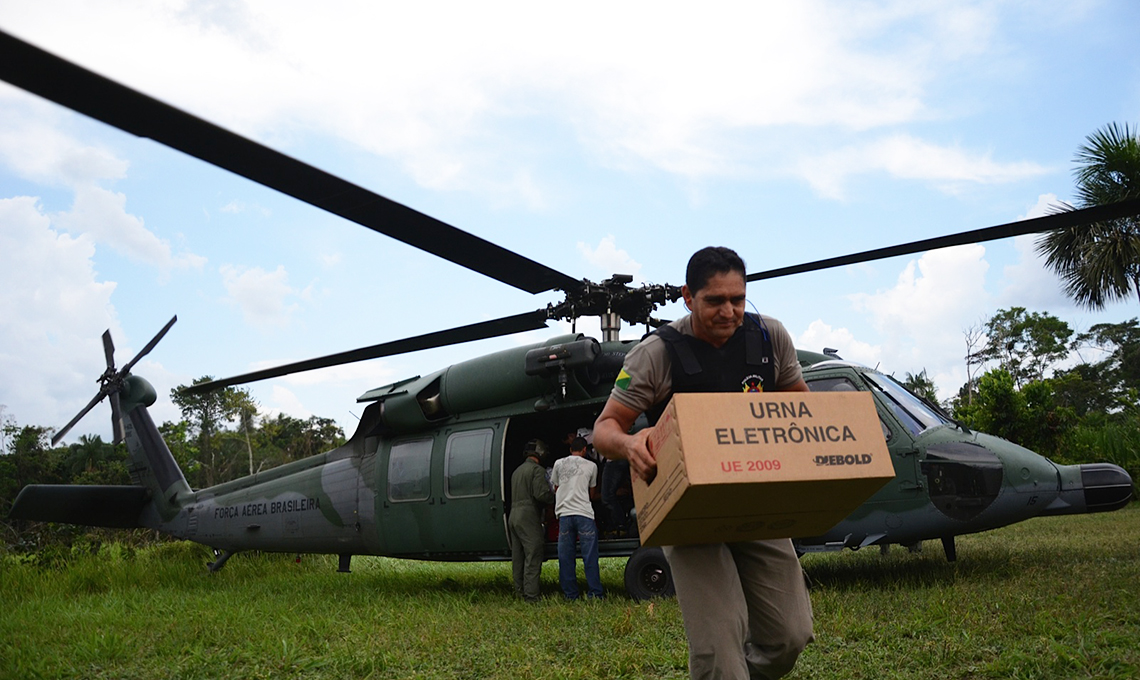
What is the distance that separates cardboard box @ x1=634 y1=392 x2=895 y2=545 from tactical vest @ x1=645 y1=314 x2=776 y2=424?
0.32 meters

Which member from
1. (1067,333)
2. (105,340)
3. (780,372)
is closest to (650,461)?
(780,372)

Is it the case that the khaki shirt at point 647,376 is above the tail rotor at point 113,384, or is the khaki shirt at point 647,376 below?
below

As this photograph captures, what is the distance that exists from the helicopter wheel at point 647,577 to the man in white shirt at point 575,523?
0.32m

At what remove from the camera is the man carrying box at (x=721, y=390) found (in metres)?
2.90

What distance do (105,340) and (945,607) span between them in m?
10.8

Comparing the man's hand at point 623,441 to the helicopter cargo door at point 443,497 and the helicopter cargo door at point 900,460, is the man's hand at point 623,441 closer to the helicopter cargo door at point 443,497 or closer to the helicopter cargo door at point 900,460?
the helicopter cargo door at point 900,460

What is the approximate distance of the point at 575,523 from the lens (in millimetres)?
7543

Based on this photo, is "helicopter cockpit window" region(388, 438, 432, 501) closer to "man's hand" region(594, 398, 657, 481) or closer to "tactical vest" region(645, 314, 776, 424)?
"man's hand" region(594, 398, 657, 481)

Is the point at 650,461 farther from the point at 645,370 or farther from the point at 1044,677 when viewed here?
the point at 1044,677

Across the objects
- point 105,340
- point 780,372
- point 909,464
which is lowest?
Result: point 909,464

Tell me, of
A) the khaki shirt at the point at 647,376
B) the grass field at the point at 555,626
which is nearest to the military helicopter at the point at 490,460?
the grass field at the point at 555,626

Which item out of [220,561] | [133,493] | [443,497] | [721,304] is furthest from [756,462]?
[133,493]

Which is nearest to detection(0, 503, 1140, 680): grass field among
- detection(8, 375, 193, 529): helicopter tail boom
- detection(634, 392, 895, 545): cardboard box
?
detection(8, 375, 193, 529): helicopter tail boom

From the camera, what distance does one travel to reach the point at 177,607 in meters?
7.67
